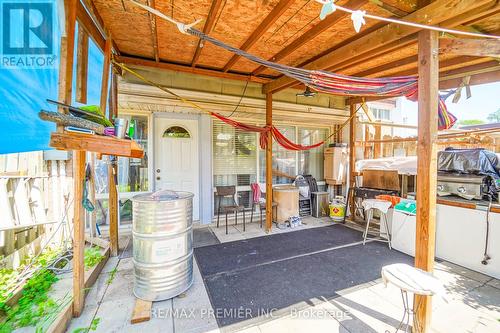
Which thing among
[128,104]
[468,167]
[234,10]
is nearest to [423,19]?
[234,10]

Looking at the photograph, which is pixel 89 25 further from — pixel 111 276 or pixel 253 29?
pixel 111 276

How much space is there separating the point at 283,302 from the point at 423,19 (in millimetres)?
2982

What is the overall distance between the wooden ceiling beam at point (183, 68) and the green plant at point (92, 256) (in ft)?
9.31

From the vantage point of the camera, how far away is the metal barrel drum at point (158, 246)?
2.10 meters

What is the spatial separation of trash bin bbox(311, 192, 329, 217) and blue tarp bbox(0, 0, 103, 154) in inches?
187

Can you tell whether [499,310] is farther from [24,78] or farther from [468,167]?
[24,78]

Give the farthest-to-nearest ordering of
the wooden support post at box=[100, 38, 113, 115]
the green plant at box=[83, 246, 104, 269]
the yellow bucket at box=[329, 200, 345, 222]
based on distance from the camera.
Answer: the yellow bucket at box=[329, 200, 345, 222] < the green plant at box=[83, 246, 104, 269] < the wooden support post at box=[100, 38, 113, 115]

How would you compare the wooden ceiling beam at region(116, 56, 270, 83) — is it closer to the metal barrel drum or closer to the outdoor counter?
the metal barrel drum

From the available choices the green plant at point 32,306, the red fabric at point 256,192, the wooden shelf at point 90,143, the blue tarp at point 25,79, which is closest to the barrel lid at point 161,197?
the wooden shelf at point 90,143

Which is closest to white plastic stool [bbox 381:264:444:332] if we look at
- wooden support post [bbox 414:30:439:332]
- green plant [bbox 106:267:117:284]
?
wooden support post [bbox 414:30:439:332]

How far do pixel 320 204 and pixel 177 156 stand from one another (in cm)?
344

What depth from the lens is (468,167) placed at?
9.65 feet

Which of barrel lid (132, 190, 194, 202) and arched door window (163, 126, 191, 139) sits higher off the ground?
arched door window (163, 126, 191, 139)
